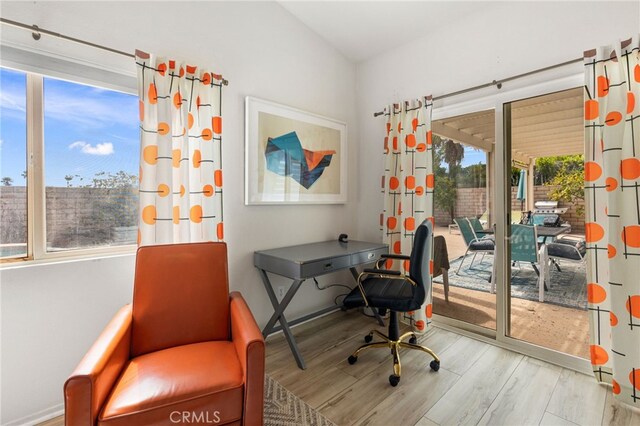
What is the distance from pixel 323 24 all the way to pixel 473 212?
231cm

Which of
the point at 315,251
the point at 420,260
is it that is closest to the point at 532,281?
the point at 420,260

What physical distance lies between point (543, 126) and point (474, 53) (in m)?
0.84

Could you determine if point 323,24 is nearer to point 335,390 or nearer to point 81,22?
point 81,22

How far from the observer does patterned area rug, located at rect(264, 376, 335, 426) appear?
1.60 metres

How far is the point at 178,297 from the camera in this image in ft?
5.41

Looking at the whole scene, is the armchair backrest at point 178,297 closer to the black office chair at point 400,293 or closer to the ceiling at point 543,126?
the black office chair at point 400,293

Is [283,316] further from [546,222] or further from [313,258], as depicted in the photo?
[546,222]

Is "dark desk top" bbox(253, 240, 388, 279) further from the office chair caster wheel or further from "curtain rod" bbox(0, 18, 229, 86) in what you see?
"curtain rod" bbox(0, 18, 229, 86)

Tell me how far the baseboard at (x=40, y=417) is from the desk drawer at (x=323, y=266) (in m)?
1.58

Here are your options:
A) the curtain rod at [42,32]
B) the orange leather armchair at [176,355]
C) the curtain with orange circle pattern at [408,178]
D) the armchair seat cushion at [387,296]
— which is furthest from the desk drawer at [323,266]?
the curtain rod at [42,32]

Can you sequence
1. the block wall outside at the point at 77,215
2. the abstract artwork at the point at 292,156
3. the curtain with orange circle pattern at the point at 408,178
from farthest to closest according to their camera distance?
the curtain with orange circle pattern at the point at 408,178, the abstract artwork at the point at 292,156, the block wall outside at the point at 77,215

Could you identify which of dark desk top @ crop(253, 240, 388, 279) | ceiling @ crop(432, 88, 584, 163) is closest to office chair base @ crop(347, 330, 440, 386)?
dark desk top @ crop(253, 240, 388, 279)

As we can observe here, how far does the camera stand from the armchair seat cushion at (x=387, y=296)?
77.4 inches

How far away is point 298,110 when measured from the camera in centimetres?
275
